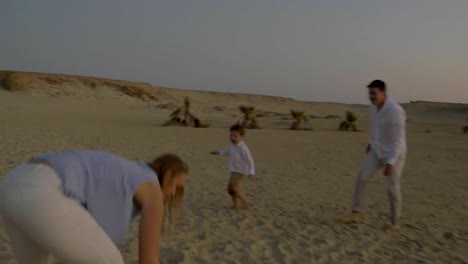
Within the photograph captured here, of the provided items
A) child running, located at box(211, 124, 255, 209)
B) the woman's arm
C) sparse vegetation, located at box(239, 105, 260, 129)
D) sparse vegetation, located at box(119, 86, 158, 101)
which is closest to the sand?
child running, located at box(211, 124, 255, 209)

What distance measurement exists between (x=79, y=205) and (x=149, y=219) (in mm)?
320

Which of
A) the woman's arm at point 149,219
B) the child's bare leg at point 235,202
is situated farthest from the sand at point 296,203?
the woman's arm at point 149,219

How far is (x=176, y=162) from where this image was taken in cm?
261

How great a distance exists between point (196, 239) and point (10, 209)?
3.49 metres

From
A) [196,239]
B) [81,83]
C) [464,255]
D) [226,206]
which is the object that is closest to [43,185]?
[196,239]

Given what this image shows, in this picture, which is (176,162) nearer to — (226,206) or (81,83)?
(226,206)

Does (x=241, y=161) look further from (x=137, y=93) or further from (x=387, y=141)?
(x=137, y=93)

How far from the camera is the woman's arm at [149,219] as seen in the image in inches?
93.7

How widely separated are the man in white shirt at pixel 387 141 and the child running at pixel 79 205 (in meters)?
4.48

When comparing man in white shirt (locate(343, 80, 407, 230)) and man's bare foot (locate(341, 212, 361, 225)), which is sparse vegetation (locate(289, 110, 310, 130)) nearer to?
man's bare foot (locate(341, 212, 361, 225))

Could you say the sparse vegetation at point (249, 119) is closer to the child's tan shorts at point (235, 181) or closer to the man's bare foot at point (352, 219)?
the child's tan shorts at point (235, 181)

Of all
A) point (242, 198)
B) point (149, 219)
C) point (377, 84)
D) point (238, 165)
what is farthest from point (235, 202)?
point (149, 219)

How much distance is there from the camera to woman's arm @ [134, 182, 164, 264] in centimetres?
238

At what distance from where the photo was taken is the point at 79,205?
2.28 metres
